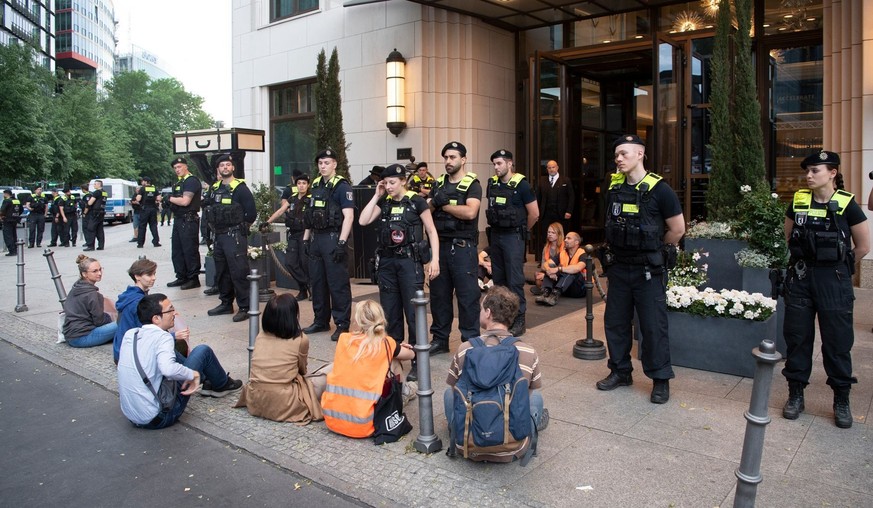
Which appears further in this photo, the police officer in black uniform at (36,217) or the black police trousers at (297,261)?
the police officer in black uniform at (36,217)

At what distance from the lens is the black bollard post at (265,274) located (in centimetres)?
1081

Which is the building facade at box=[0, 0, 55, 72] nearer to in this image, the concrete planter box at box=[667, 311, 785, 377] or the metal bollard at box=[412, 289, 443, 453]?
the concrete planter box at box=[667, 311, 785, 377]

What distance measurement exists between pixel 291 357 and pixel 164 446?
112 cm

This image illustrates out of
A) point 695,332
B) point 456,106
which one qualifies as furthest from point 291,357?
point 456,106

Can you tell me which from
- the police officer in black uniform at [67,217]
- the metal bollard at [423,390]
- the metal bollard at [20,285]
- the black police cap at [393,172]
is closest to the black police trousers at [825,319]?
the metal bollard at [423,390]

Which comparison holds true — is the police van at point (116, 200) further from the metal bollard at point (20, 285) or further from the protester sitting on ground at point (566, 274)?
the protester sitting on ground at point (566, 274)

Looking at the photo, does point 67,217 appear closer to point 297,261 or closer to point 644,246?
point 297,261

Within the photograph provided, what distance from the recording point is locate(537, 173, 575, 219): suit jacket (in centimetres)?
1199

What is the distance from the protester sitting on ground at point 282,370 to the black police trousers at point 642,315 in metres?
2.51

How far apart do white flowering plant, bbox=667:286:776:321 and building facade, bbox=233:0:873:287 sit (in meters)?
5.13

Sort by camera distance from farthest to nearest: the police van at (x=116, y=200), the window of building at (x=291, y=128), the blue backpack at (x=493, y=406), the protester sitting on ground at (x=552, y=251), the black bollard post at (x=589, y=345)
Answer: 1. the police van at (x=116, y=200)
2. the window of building at (x=291, y=128)
3. the protester sitting on ground at (x=552, y=251)
4. the black bollard post at (x=589, y=345)
5. the blue backpack at (x=493, y=406)

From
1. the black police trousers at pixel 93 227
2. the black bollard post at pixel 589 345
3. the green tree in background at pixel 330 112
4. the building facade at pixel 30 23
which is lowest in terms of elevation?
the black bollard post at pixel 589 345

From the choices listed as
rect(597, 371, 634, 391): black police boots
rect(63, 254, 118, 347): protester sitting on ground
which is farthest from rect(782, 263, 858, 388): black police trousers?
rect(63, 254, 118, 347): protester sitting on ground

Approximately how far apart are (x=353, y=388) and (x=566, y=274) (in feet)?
18.8
